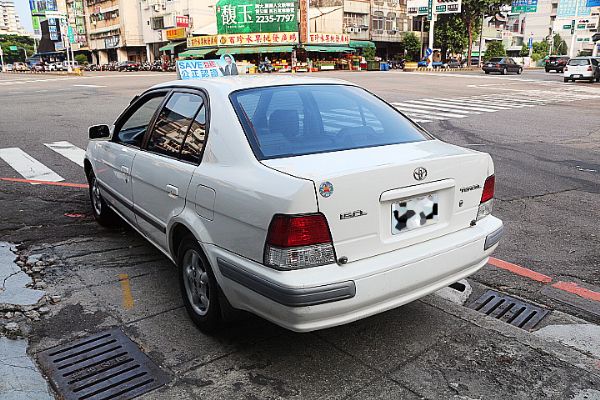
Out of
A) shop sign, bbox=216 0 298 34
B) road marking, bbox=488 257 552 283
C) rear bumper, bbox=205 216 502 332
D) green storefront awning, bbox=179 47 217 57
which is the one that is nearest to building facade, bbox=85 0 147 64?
green storefront awning, bbox=179 47 217 57

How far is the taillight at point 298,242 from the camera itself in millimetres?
2566

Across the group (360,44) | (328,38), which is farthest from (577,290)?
(360,44)

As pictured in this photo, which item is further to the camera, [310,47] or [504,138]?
[310,47]

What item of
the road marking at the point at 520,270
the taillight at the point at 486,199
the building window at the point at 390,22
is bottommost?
the road marking at the point at 520,270

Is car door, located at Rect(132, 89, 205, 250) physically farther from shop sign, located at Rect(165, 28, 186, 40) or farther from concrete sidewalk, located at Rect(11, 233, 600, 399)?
shop sign, located at Rect(165, 28, 186, 40)

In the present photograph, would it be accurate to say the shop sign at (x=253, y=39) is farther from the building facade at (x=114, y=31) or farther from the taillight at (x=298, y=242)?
the taillight at (x=298, y=242)

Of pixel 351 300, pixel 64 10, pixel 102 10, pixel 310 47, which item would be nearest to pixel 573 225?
pixel 351 300

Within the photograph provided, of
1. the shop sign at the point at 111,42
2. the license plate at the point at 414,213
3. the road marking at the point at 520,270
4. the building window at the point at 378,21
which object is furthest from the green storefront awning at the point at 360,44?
the license plate at the point at 414,213

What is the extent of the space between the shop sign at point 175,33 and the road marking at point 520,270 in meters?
68.4

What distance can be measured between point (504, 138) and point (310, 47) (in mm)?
48470

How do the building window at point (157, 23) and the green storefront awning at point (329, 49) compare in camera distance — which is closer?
the green storefront awning at point (329, 49)

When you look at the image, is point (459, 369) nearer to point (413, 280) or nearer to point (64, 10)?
point (413, 280)

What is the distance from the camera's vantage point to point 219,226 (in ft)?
9.56

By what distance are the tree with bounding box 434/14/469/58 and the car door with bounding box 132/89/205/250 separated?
65270mm
